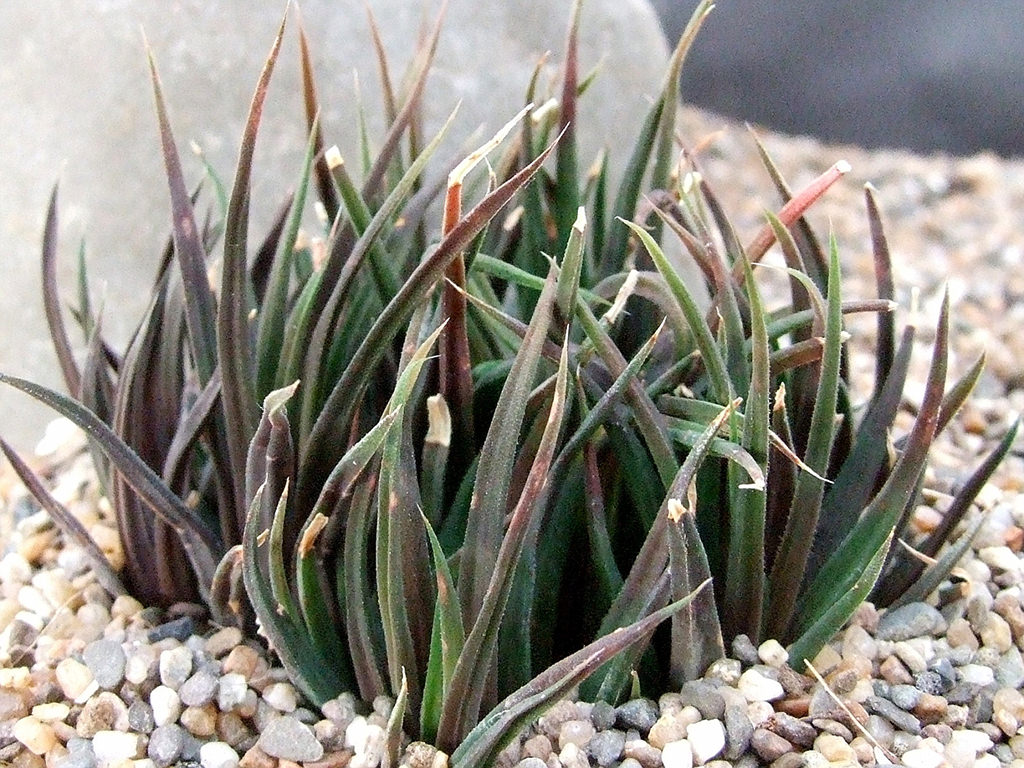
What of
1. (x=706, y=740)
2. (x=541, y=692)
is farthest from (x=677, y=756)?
(x=541, y=692)

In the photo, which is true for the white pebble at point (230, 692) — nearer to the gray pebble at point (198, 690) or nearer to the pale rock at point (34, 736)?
the gray pebble at point (198, 690)

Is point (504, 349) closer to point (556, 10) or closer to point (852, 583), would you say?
point (852, 583)

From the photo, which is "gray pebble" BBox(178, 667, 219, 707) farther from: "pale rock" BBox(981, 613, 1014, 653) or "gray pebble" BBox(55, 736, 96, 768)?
"pale rock" BBox(981, 613, 1014, 653)

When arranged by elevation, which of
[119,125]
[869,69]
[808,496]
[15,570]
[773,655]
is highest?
[869,69]

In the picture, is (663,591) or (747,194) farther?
(747,194)

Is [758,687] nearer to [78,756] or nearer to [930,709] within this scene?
[930,709]

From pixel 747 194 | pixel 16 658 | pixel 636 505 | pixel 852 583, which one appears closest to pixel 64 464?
pixel 16 658

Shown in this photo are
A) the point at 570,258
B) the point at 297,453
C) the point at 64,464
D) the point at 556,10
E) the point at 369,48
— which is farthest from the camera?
the point at 556,10
